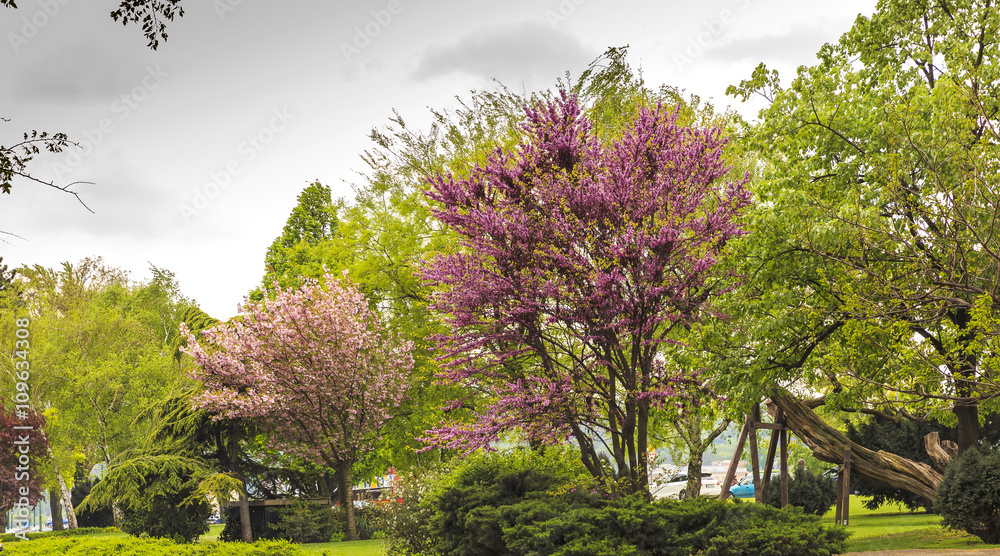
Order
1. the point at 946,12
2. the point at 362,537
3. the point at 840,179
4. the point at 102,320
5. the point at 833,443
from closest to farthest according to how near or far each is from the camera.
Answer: the point at 840,179
the point at 946,12
the point at 833,443
the point at 362,537
the point at 102,320

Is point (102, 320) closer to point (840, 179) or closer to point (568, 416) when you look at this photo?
point (568, 416)

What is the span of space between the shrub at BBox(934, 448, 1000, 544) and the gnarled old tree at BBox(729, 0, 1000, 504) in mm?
903

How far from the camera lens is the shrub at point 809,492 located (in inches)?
757

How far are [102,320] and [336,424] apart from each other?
1946cm

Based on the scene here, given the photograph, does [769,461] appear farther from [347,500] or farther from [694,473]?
[347,500]

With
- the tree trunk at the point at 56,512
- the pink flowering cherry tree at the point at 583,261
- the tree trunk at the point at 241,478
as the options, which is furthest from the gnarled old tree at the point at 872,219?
the tree trunk at the point at 56,512

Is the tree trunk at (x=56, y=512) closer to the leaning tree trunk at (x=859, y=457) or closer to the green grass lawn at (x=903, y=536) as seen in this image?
the leaning tree trunk at (x=859, y=457)

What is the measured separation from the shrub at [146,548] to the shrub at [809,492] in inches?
548

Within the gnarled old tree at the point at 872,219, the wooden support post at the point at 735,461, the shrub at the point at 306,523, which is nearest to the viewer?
the gnarled old tree at the point at 872,219

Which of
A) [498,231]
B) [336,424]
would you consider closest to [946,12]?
[498,231]

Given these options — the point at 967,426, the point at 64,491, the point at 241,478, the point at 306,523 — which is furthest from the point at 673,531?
the point at 64,491

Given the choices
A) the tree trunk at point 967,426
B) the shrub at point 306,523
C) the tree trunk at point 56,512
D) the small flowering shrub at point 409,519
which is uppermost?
the tree trunk at point 967,426

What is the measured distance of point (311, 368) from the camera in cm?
2072

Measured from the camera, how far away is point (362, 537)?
22969mm
